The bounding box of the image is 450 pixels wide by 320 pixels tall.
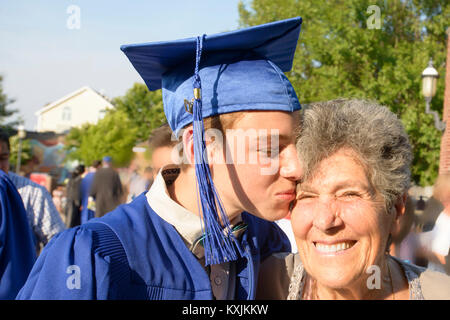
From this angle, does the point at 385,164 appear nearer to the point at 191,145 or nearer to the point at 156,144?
the point at 191,145

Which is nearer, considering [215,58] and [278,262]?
[215,58]

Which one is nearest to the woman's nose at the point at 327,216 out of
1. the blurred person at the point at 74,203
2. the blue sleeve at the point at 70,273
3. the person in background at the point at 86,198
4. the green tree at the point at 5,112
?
the blue sleeve at the point at 70,273

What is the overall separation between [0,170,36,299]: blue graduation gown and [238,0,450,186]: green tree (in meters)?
6.64

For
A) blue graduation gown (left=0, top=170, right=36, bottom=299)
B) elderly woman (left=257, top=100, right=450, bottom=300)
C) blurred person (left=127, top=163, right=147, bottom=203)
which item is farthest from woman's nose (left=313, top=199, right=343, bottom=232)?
blurred person (left=127, top=163, right=147, bottom=203)

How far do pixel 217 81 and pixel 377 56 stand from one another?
8805mm

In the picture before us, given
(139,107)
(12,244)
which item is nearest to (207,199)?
(12,244)

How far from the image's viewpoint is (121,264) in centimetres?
153

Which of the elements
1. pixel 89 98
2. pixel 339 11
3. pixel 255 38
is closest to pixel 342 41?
pixel 339 11

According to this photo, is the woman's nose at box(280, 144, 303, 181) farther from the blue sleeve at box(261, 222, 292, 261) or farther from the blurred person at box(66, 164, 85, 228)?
the blurred person at box(66, 164, 85, 228)

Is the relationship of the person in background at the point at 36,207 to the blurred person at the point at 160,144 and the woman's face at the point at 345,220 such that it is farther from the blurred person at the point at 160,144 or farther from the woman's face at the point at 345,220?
Result: the woman's face at the point at 345,220

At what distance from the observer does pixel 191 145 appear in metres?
1.90

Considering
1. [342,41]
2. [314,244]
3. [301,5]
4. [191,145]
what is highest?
[301,5]

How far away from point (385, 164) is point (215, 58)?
0.78 meters
